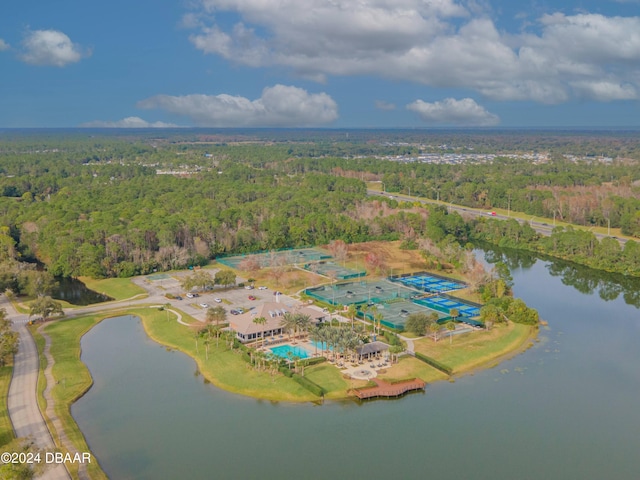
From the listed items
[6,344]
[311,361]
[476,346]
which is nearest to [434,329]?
[476,346]

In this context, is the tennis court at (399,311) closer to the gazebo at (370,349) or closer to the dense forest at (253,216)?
the gazebo at (370,349)

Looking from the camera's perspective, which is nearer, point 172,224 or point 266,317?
point 266,317

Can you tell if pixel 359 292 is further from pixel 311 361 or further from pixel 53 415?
pixel 53 415

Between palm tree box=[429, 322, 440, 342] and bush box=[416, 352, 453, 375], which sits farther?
palm tree box=[429, 322, 440, 342]

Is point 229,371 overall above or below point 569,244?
below

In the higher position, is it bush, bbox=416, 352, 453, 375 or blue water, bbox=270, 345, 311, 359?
bush, bbox=416, 352, 453, 375

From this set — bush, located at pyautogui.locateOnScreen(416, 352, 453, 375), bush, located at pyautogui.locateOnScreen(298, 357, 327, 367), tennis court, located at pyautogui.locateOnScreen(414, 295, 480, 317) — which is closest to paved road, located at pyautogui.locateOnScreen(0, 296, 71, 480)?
bush, located at pyautogui.locateOnScreen(298, 357, 327, 367)

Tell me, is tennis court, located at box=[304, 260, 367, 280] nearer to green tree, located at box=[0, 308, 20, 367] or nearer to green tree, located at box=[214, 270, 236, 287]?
green tree, located at box=[214, 270, 236, 287]

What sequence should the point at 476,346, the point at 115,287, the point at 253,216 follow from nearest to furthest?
the point at 476,346, the point at 115,287, the point at 253,216
